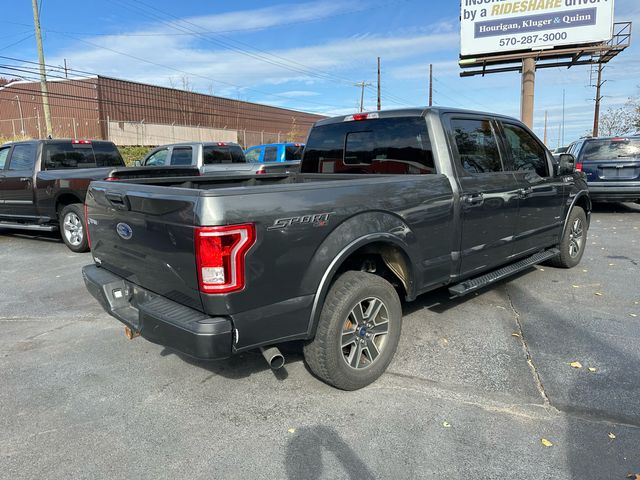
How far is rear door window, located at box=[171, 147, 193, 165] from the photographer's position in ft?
38.5

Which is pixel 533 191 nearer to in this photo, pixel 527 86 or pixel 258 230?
pixel 258 230

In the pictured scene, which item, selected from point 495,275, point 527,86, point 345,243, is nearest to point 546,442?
point 345,243

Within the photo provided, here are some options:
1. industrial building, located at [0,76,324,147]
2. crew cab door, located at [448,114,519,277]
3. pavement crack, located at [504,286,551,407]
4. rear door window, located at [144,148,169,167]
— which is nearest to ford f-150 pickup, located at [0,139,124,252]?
rear door window, located at [144,148,169,167]

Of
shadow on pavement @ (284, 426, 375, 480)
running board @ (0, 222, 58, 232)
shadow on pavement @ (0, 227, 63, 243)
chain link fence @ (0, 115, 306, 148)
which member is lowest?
shadow on pavement @ (284, 426, 375, 480)

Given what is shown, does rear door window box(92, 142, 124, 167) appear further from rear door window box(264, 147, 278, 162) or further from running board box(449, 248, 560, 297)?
running board box(449, 248, 560, 297)

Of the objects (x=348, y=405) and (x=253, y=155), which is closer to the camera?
(x=348, y=405)

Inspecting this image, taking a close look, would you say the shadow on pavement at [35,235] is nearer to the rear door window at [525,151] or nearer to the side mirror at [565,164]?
the rear door window at [525,151]

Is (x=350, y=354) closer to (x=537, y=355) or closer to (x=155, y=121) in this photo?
(x=537, y=355)

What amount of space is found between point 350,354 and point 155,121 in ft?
139

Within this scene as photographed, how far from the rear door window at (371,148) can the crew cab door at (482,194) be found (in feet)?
0.96

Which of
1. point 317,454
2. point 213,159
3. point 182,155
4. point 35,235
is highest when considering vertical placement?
point 182,155

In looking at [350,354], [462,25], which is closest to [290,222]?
[350,354]

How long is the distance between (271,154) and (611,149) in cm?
931

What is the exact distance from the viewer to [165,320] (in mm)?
2691
